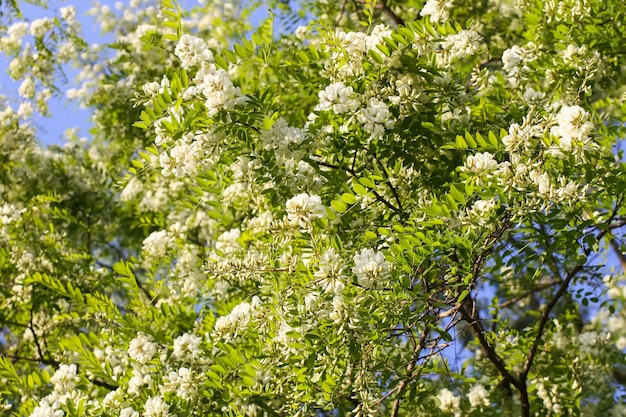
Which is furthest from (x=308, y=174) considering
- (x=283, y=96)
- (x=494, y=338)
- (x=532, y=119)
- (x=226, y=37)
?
(x=226, y=37)

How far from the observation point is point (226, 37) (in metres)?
6.96

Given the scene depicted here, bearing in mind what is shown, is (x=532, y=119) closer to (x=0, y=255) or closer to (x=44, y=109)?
(x=0, y=255)

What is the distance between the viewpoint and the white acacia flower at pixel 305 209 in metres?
2.32

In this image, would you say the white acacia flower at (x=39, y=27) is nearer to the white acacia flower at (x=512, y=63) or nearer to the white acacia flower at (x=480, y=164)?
the white acacia flower at (x=512, y=63)

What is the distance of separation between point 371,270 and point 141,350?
1490 mm

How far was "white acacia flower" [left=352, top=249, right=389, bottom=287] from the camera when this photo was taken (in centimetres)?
224

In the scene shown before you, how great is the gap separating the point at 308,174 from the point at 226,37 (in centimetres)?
461

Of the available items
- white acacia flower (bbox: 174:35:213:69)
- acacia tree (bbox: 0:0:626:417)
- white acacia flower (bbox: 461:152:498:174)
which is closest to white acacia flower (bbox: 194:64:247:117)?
acacia tree (bbox: 0:0:626:417)

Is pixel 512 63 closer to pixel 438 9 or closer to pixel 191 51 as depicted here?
pixel 438 9

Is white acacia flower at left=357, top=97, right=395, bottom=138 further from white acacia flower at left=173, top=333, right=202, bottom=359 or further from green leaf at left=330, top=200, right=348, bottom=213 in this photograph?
white acacia flower at left=173, top=333, right=202, bottom=359

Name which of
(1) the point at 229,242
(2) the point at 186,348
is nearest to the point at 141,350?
(2) the point at 186,348

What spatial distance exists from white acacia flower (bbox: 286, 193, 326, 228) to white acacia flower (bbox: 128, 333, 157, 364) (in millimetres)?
1290

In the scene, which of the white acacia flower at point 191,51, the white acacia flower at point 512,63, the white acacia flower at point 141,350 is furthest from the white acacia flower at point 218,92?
the white acacia flower at point 512,63

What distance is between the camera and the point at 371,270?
2.24 m
